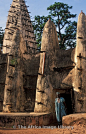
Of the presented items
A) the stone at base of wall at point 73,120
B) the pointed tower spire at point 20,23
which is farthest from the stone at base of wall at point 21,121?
the pointed tower spire at point 20,23

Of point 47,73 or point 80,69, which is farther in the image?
point 47,73

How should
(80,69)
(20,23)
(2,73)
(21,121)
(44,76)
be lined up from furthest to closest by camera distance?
(20,23)
(2,73)
(44,76)
(80,69)
(21,121)

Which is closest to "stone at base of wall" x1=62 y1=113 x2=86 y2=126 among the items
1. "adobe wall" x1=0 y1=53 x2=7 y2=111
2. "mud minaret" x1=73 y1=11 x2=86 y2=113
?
"mud minaret" x1=73 y1=11 x2=86 y2=113

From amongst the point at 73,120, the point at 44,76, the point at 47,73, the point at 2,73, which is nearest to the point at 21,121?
the point at 73,120

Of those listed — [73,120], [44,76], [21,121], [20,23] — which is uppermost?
[20,23]

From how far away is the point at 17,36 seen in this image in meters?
14.9

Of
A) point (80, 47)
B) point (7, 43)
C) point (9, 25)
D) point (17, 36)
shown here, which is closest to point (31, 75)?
point (17, 36)

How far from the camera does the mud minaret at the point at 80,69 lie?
11555 mm

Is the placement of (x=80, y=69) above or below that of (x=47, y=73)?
above

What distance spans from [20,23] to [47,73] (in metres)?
16.2

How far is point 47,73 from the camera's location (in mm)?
12875

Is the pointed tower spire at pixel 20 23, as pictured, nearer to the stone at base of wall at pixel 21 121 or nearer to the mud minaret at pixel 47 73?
the mud minaret at pixel 47 73

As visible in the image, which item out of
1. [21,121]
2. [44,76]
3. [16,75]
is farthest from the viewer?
[16,75]

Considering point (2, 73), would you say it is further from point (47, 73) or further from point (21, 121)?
point (21, 121)
